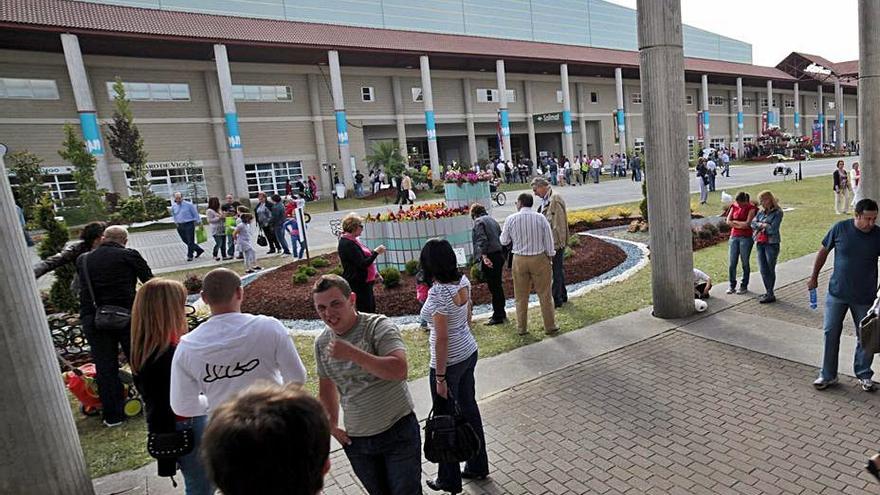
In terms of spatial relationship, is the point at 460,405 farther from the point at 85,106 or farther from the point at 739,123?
the point at 739,123

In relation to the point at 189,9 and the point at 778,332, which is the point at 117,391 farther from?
the point at 189,9

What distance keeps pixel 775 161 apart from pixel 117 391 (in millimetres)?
55773

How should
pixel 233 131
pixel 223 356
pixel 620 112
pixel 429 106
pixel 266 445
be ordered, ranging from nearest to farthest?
1. pixel 266 445
2. pixel 223 356
3. pixel 233 131
4. pixel 429 106
5. pixel 620 112

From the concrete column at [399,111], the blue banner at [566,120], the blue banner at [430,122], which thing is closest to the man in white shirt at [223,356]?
the blue banner at [430,122]

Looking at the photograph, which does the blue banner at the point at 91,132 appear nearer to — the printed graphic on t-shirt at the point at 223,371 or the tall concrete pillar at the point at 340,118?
the tall concrete pillar at the point at 340,118

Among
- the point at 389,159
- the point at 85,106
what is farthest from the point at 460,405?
the point at 389,159

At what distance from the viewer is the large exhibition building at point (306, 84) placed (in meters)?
28.8

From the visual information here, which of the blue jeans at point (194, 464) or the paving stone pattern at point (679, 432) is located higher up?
the blue jeans at point (194, 464)

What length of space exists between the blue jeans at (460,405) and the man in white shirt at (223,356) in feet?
3.33

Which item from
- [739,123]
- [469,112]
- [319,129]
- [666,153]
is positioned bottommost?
[666,153]

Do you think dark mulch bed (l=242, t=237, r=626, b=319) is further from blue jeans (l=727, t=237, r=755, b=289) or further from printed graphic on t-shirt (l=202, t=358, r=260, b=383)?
printed graphic on t-shirt (l=202, t=358, r=260, b=383)

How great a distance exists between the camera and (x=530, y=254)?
259 inches

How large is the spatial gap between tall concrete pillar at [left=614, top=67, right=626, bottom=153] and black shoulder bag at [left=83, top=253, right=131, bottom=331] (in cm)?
4986

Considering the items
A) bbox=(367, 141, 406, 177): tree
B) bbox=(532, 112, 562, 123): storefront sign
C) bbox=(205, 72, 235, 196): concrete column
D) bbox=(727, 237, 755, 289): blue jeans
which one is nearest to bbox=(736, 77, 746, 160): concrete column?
bbox=(532, 112, 562, 123): storefront sign
